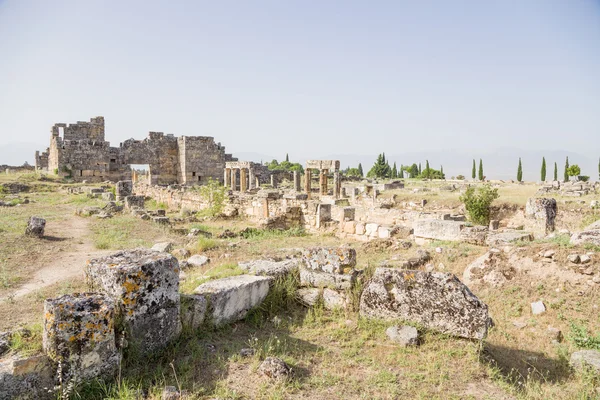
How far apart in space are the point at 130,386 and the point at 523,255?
7.95 meters

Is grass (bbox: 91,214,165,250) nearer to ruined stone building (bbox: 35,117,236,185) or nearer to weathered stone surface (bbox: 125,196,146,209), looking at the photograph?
weathered stone surface (bbox: 125,196,146,209)

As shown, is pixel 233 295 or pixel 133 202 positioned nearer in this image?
pixel 233 295

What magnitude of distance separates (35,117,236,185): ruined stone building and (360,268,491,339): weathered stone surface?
31630 mm

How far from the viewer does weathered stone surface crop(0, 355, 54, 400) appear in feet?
10.8

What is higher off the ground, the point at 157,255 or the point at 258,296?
the point at 157,255

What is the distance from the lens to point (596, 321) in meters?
6.52

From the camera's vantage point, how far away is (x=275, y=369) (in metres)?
3.99

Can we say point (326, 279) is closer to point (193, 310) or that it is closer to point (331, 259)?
Result: point (331, 259)

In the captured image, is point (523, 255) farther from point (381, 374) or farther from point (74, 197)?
point (74, 197)

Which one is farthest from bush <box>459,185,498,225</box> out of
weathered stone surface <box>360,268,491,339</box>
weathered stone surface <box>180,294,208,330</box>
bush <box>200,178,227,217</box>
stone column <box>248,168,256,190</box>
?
stone column <box>248,168,256,190</box>

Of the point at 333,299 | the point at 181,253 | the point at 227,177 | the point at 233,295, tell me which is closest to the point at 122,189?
the point at 227,177

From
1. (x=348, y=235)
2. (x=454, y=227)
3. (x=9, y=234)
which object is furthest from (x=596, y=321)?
(x=9, y=234)

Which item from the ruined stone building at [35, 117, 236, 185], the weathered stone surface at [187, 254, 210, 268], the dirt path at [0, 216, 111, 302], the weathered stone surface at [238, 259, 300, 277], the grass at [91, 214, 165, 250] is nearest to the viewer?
the weathered stone surface at [238, 259, 300, 277]

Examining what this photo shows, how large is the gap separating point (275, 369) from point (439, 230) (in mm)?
9380
